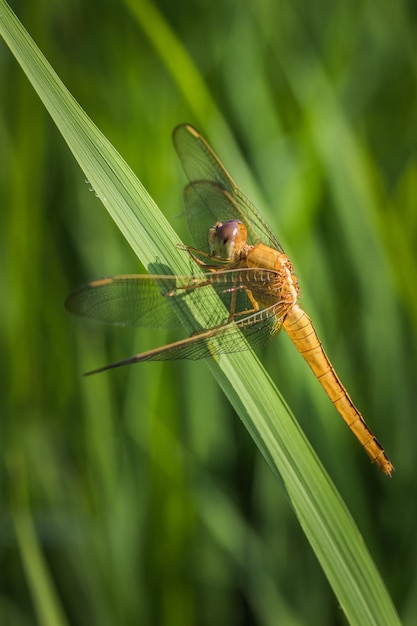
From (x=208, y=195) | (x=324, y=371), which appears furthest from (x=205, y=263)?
(x=324, y=371)

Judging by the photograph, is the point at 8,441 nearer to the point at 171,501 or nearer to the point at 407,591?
the point at 171,501

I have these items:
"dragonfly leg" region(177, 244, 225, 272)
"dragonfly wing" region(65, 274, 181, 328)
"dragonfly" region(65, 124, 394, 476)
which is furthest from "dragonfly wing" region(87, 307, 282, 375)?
"dragonfly leg" region(177, 244, 225, 272)

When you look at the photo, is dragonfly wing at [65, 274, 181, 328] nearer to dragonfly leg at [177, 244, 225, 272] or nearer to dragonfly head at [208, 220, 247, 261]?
dragonfly leg at [177, 244, 225, 272]

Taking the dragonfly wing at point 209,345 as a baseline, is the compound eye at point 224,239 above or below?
above

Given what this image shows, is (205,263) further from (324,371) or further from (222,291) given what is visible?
(324,371)

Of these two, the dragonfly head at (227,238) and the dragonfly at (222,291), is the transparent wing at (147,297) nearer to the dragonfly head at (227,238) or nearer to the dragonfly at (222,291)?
the dragonfly at (222,291)

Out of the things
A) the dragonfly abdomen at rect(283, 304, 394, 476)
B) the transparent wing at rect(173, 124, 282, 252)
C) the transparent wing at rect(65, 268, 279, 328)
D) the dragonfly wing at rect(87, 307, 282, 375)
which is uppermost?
the transparent wing at rect(173, 124, 282, 252)

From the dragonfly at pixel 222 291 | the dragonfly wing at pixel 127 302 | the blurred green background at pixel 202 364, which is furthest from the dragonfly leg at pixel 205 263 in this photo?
the blurred green background at pixel 202 364
